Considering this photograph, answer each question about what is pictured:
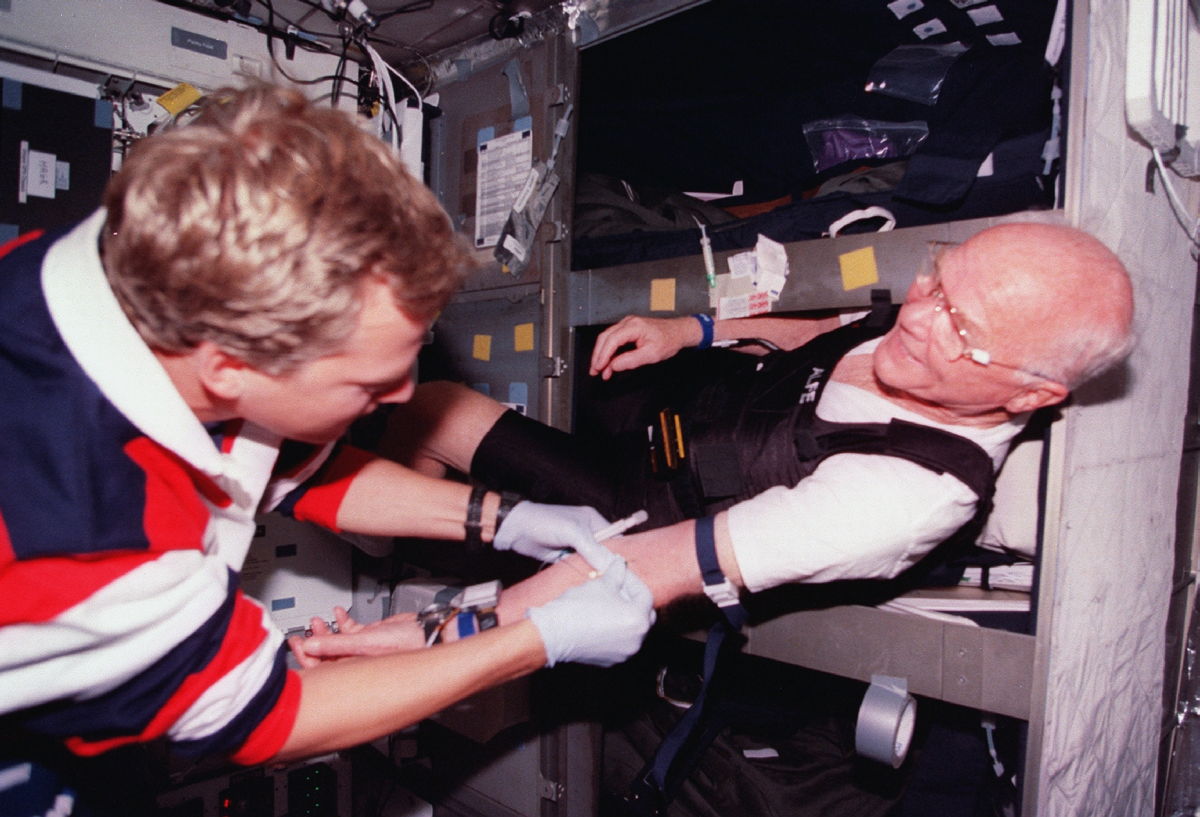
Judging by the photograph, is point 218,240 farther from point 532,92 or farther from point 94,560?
point 532,92

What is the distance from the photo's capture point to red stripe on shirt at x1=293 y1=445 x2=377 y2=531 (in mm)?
1340

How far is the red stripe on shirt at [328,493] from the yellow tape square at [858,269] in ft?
3.38

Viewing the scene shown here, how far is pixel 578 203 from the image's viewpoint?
1930mm

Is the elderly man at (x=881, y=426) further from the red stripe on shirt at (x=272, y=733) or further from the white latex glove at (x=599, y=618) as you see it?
the red stripe on shirt at (x=272, y=733)

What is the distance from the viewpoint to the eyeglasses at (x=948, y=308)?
1.11 m

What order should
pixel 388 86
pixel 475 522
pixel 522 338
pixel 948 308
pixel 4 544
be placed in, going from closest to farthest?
pixel 4 544 < pixel 948 308 < pixel 475 522 < pixel 522 338 < pixel 388 86

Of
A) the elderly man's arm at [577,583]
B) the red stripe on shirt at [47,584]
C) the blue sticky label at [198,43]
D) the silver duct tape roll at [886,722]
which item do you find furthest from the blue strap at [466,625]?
the blue sticky label at [198,43]

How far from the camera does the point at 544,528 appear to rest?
1332mm

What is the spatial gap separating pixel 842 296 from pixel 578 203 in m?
0.88

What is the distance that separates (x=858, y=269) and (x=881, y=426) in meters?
0.31

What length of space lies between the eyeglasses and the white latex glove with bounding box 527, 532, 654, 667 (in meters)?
0.66

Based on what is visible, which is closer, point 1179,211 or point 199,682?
point 199,682

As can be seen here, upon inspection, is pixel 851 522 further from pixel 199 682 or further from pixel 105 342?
pixel 105 342

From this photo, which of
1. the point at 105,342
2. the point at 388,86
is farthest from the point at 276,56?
the point at 105,342
